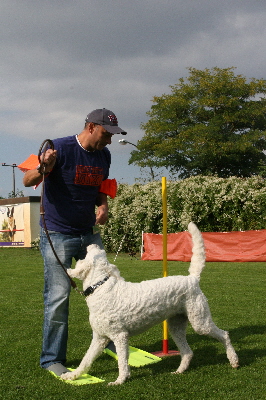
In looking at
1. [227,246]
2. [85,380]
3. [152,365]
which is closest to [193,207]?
[227,246]

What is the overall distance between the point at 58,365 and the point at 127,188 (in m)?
19.2

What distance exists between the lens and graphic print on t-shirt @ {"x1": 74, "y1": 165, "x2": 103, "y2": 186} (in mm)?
4312

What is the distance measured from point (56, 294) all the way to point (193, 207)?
54.1ft

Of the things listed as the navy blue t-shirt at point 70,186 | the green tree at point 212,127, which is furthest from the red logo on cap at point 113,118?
the green tree at point 212,127

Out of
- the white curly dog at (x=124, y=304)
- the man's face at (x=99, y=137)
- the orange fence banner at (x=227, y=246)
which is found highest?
the man's face at (x=99, y=137)

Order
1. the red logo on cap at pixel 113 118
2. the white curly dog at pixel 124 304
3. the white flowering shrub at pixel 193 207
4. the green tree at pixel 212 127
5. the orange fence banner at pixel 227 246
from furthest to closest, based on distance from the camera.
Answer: the green tree at pixel 212 127, the white flowering shrub at pixel 193 207, the orange fence banner at pixel 227 246, the red logo on cap at pixel 113 118, the white curly dog at pixel 124 304

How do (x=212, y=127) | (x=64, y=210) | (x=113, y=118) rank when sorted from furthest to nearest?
(x=212, y=127)
(x=64, y=210)
(x=113, y=118)

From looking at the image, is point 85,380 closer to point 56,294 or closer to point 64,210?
point 56,294

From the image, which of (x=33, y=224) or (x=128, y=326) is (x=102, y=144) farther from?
(x=33, y=224)

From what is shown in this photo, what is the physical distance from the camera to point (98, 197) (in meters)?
4.79

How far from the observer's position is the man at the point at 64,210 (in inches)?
168

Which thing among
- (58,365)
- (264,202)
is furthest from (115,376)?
(264,202)

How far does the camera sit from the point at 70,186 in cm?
432

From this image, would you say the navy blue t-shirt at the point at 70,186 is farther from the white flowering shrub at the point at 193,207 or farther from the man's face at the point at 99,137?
the white flowering shrub at the point at 193,207
